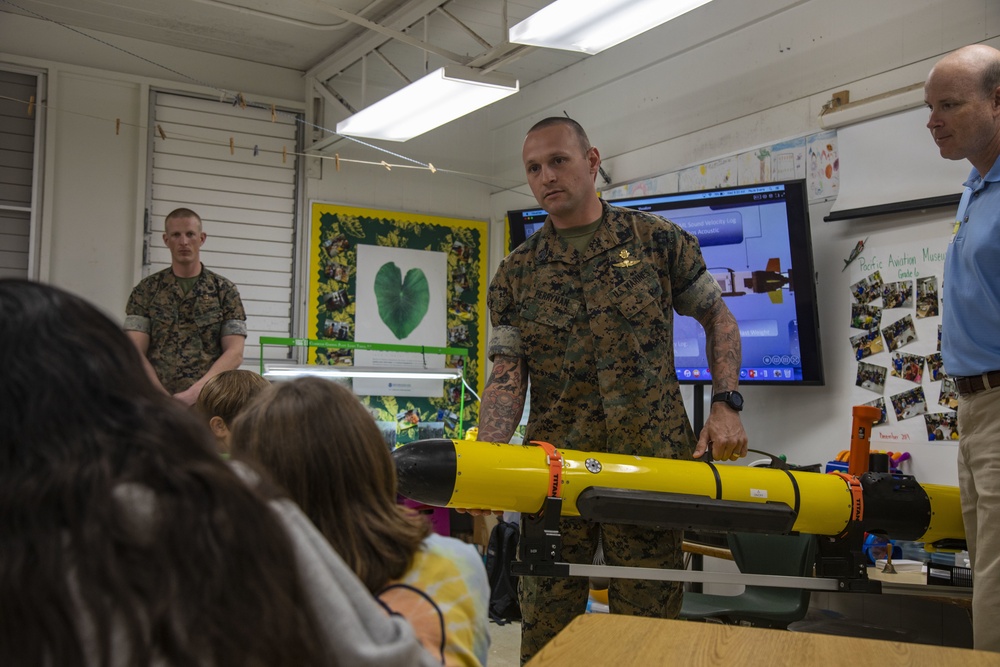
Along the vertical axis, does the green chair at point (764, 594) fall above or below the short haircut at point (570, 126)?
below

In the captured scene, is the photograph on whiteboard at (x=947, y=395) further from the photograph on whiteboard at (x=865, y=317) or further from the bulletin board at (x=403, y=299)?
the bulletin board at (x=403, y=299)

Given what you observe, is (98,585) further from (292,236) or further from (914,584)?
(292,236)

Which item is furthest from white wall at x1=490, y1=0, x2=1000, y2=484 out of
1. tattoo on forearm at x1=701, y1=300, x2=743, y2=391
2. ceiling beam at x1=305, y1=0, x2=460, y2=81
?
tattoo on forearm at x1=701, y1=300, x2=743, y2=391

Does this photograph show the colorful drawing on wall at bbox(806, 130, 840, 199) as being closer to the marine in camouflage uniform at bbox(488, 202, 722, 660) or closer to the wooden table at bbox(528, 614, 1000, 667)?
the marine in camouflage uniform at bbox(488, 202, 722, 660)

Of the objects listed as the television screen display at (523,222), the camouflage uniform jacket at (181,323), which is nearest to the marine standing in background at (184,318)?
the camouflage uniform jacket at (181,323)

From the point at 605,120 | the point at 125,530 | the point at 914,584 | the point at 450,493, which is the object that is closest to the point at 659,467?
the point at 450,493

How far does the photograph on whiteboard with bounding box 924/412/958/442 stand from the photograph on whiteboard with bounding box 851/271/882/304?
2.12 ft

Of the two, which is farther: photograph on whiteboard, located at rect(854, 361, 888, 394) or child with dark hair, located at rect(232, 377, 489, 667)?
photograph on whiteboard, located at rect(854, 361, 888, 394)

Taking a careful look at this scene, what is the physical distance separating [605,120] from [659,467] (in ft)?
14.6

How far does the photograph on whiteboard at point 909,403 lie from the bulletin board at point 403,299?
3.64 metres

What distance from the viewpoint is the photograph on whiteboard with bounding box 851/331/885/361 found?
184 inches

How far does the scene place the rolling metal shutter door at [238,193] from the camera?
7.20m

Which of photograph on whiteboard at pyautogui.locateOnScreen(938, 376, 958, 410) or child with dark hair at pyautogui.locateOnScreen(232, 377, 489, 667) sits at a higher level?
photograph on whiteboard at pyautogui.locateOnScreen(938, 376, 958, 410)

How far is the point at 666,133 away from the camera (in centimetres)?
609
